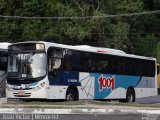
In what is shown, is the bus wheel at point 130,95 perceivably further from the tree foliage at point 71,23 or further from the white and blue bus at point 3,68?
the tree foliage at point 71,23

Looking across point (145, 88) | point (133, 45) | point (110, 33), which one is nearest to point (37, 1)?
point (110, 33)

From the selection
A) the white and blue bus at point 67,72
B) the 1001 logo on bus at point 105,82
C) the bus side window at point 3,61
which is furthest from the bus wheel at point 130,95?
the bus side window at point 3,61

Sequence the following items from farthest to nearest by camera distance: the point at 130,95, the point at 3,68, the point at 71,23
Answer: the point at 71,23
the point at 130,95
the point at 3,68

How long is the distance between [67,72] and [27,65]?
7.02 ft

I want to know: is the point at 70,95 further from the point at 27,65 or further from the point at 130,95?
the point at 130,95

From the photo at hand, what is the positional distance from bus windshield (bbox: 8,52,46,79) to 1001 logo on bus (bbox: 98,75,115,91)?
5.17 m

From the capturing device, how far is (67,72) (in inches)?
1035

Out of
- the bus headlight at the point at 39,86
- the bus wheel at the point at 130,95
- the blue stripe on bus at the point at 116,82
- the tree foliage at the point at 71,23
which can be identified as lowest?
the bus wheel at the point at 130,95

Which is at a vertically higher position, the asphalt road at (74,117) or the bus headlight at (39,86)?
the asphalt road at (74,117)

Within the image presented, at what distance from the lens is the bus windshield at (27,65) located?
82.5 feet

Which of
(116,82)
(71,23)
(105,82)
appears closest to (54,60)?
(105,82)

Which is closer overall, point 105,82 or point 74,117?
point 74,117

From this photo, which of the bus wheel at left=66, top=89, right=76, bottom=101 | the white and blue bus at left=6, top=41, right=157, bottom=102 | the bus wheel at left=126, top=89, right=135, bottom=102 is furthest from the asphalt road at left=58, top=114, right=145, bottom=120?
the bus wheel at left=126, top=89, right=135, bottom=102

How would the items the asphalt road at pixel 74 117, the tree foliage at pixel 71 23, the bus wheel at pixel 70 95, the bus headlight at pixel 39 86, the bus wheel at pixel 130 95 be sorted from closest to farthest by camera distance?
1. the asphalt road at pixel 74 117
2. the bus headlight at pixel 39 86
3. the bus wheel at pixel 70 95
4. the bus wheel at pixel 130 95
5. the tree foliage at pixel 71 23
